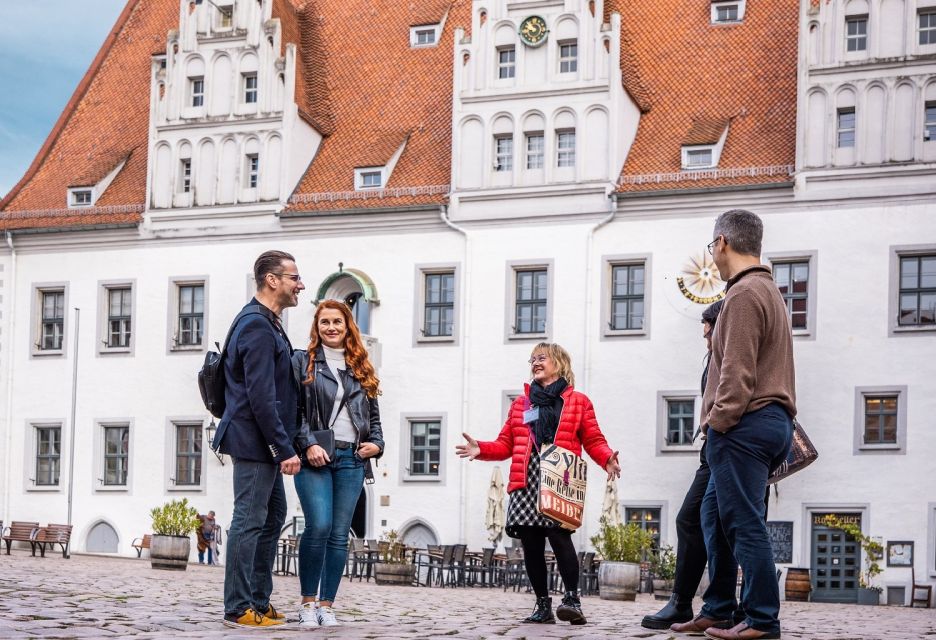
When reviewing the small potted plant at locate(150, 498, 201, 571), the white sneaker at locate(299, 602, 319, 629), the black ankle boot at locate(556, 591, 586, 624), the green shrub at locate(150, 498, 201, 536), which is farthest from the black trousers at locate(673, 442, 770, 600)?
the green shrub at locate(150, 498, 201, 536)

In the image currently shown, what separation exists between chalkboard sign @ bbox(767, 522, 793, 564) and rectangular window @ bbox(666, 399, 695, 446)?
255 centimetres

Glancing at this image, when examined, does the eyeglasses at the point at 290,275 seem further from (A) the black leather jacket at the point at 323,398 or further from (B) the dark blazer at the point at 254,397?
(A) the black leather jacket at the point at 323,398

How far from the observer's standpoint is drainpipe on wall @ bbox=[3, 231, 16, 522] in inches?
1502

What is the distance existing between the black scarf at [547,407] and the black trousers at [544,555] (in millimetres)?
598

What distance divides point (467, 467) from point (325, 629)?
25.0m

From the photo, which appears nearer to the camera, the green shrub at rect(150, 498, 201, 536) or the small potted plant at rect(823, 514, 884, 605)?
the green shrub at rect(150, 498, 201, 536)

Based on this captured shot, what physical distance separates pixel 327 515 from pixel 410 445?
83.5 ft

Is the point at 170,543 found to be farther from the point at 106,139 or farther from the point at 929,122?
the point at 106,139

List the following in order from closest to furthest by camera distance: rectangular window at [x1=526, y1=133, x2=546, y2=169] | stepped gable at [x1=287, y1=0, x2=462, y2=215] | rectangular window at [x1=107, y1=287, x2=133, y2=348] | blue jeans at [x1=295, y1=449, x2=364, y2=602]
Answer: blue jeans at [x1=295, y1=449, x2=364, y2=602] < rectangular window at [x1=526, y1=133, x2=546, y2=169] < stepped gable at [x1=287, y1=0, x2=462, y2=215] < rectangular window at [x1=107, y1=287, x2=133, y2=348]

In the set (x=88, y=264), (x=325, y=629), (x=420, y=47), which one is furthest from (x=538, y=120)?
(x=325, y=629)

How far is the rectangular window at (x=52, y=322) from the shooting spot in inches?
1524

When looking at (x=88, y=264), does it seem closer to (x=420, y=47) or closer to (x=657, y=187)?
(x=420, y=47)

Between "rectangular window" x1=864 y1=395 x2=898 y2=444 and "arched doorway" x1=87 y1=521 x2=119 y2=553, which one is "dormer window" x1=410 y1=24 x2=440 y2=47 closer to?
"arched doorway" x1=87 y1=521 x2=119 y2=553

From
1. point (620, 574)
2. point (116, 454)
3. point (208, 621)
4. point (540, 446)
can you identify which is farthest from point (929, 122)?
point (208, 621)
